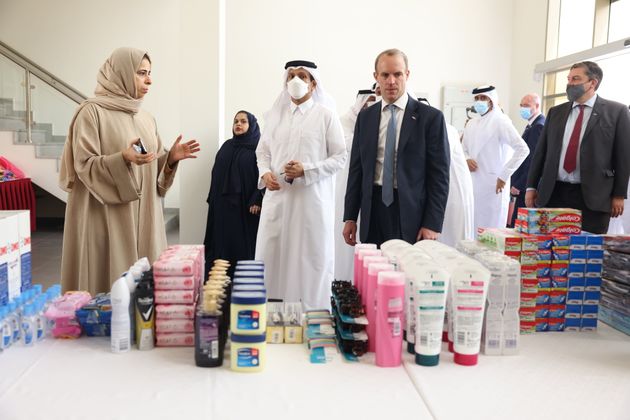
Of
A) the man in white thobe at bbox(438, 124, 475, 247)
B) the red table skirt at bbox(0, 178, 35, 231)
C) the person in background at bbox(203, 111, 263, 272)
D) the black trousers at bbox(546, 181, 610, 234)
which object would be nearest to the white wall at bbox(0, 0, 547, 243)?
the red table skirt at bbox(0, 178, 35, 231)

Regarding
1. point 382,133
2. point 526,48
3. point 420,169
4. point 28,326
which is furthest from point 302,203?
point 526,48

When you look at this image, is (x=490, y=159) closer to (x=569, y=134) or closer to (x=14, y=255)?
(x=569, y=134)

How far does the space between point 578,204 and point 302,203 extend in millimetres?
1886

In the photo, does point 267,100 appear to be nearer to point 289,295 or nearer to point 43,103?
point 43,103

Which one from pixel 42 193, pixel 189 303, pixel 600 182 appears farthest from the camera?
pixel 42 193

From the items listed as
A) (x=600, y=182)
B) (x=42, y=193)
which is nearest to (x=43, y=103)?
(x=42, y=193)

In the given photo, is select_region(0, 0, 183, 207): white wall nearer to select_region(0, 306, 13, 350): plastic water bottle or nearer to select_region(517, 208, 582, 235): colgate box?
select_region(0, 306, 13, 350): plastic water bottle

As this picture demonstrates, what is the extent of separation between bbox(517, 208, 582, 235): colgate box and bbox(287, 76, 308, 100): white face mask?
6.36 feet

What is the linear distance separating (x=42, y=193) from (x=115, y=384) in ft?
29.3

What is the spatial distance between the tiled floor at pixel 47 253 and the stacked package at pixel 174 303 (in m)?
3.86

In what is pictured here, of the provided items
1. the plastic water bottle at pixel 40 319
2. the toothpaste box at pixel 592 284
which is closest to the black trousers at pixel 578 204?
the toothpaste box at pixel 592 284

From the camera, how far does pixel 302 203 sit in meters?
3.47

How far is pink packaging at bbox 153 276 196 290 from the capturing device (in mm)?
1565

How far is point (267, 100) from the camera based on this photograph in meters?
8.00
